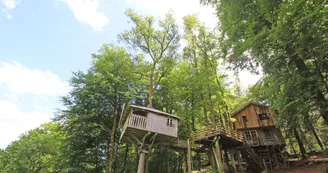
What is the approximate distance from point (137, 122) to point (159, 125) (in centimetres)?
170

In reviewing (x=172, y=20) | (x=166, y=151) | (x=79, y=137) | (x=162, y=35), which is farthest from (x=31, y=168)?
(x=172, y=20)

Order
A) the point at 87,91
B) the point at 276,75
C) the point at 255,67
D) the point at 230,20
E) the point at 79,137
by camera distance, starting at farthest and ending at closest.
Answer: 1. the point at 87,91
2. the point at 79,137
3. the point at 255,67
4. the point at 276,75
5. the point at 230,20

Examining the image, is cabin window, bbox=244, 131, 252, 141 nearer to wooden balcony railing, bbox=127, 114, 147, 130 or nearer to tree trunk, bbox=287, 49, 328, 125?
tree trunk, bbox=287, 49, 328, 125

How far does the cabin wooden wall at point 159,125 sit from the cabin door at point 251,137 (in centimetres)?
877

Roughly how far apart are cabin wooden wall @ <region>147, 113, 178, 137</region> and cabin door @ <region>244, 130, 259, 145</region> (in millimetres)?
8769

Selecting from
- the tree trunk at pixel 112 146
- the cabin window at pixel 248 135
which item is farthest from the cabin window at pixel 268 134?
the tree trunk at pixel 112 146

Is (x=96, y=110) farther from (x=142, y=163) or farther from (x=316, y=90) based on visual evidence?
(x=316, y=90)

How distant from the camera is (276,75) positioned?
8.68 meters

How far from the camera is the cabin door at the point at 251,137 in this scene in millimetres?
17969

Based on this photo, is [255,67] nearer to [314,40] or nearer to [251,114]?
[314,40]

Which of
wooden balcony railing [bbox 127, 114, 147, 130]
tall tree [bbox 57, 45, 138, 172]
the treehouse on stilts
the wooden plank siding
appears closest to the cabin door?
the treehouse on stilts

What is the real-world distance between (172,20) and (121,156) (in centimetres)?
1613

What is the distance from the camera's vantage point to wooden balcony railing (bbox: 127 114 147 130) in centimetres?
1302

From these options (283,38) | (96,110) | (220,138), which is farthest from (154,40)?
(283,38)
